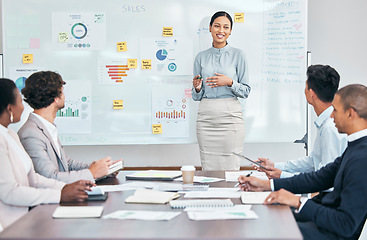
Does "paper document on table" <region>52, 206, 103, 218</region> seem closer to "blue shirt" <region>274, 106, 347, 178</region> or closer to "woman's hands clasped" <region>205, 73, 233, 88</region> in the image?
"blue shirt" <region>274, 106, 347, 178</region>

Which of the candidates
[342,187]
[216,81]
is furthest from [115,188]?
A: [216,81]

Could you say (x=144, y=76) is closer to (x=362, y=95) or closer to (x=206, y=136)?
(x=206, y=136)

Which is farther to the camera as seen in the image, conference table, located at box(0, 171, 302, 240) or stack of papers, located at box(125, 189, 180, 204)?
stack of papers, located at box(125, 189, 180, 204)

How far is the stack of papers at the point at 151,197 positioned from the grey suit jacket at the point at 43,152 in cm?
43

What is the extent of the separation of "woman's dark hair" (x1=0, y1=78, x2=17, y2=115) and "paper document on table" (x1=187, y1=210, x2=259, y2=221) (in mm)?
952

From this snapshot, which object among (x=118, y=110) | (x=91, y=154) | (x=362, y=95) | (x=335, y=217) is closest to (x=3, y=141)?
(x=335, y=217)

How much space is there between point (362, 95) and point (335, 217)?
0.51m

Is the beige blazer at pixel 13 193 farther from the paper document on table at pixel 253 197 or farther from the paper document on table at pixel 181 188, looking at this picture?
the paper document on table at pixel 253 197

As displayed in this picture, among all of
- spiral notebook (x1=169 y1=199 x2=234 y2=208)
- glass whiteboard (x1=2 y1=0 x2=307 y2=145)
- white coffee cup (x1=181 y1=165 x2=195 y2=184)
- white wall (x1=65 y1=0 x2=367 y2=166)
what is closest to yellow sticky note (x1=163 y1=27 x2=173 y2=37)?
glass whiteboard (x1=2 y1=0 x2=307 y2=145)

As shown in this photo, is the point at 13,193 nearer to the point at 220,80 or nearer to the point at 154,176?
the point at 154,176

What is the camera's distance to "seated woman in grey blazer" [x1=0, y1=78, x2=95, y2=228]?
1831 millimetres

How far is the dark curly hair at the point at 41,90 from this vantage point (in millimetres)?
2473

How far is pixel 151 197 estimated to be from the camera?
6.13ft

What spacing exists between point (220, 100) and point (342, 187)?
2.31 metres
